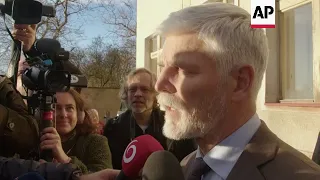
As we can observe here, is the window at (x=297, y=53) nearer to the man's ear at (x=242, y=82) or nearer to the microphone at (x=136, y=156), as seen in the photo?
the man's ear at (x=242, y=82)

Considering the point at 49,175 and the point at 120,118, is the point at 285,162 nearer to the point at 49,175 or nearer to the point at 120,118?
→ the point at 49,175

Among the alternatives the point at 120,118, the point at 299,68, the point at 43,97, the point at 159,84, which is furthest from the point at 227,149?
the point at 299,68

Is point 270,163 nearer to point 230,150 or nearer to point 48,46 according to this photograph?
point 230,150

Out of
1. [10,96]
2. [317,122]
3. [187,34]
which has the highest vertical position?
[187,34]

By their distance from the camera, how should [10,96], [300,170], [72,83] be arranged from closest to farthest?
[300,170] < [10,96] < [72,83]

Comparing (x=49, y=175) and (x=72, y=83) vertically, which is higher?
(x=72, y=83)

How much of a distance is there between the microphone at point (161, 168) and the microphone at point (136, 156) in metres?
0.06

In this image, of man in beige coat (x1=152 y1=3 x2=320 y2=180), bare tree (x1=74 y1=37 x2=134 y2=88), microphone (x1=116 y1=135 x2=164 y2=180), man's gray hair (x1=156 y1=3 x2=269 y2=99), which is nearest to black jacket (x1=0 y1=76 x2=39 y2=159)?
microphone (x1=116 y1=135 x2=164 y2=180)

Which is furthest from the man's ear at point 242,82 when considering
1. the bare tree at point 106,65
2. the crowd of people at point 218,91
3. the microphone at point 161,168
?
the bare tree at point 106,65

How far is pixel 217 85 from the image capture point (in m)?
1.37

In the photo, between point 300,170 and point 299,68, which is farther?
point 299,68

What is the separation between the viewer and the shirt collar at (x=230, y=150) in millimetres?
1361

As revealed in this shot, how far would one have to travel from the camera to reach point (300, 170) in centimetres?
123

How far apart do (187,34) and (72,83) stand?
84cm
